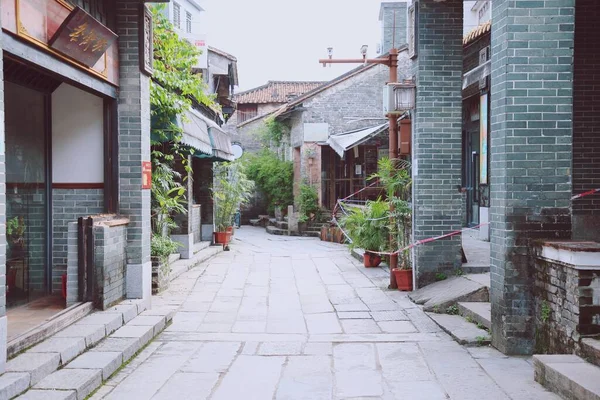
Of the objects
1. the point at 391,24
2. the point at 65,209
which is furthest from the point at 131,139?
the point at 391,24

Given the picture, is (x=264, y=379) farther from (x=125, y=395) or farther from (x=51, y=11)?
(x=51, y=11)

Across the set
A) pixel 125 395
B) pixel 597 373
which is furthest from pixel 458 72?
pixel 125 395

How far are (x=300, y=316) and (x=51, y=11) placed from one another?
439cm

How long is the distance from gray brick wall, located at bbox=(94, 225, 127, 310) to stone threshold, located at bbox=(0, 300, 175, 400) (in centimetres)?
17

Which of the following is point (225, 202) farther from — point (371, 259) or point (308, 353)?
point (308, 353)

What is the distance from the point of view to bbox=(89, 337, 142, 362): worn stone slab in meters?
5.39

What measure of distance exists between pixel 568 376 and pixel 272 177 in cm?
2131

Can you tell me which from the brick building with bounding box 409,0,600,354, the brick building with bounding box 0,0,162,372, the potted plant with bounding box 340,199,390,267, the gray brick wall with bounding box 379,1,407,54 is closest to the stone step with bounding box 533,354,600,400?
the brick building with bounding box 409,0,600,354

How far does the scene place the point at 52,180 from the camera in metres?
7.17

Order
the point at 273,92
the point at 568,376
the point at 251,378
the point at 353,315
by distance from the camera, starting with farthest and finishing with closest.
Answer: the point at 273,92
the point at 353,315
the point at 251,378
the point at 568,376

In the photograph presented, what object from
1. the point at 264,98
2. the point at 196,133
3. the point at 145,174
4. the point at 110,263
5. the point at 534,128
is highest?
the point at 264,98

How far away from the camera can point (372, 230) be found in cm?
1109

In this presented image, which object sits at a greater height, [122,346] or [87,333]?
[87,333]

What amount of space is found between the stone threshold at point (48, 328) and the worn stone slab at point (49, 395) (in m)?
0.55
